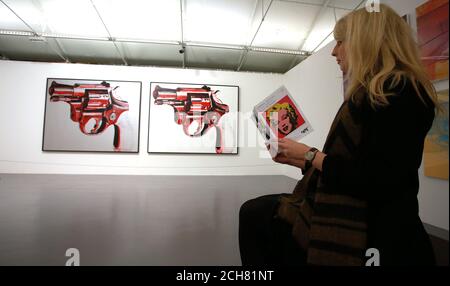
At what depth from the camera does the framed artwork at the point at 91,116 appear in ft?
12.0

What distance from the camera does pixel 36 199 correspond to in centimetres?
202

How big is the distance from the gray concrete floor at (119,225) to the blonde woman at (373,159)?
0.67 m

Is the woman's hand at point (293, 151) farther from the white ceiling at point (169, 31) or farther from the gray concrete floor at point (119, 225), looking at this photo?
the white ceiling at point (169, 31)

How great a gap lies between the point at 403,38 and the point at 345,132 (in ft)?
0.76

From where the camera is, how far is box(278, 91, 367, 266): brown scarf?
0.43 meters

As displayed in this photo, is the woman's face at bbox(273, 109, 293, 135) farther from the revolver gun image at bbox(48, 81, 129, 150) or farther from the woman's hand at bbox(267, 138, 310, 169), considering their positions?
the revolver gun image at bbox(48, 81, 129, 150)

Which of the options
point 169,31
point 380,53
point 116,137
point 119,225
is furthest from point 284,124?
point 116,137

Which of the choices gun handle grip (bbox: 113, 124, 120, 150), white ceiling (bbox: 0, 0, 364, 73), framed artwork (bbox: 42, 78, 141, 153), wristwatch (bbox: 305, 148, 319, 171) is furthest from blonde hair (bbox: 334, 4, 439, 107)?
gun handle grip (bbox: 113, 124, 120, 150)

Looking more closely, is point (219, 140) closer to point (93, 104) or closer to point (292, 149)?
point (93, 104)

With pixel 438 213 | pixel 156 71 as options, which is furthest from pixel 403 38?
→ pixel 156 71

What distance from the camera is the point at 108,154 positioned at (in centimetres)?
375

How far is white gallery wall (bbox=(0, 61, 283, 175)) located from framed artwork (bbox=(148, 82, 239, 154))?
4.8 inches
